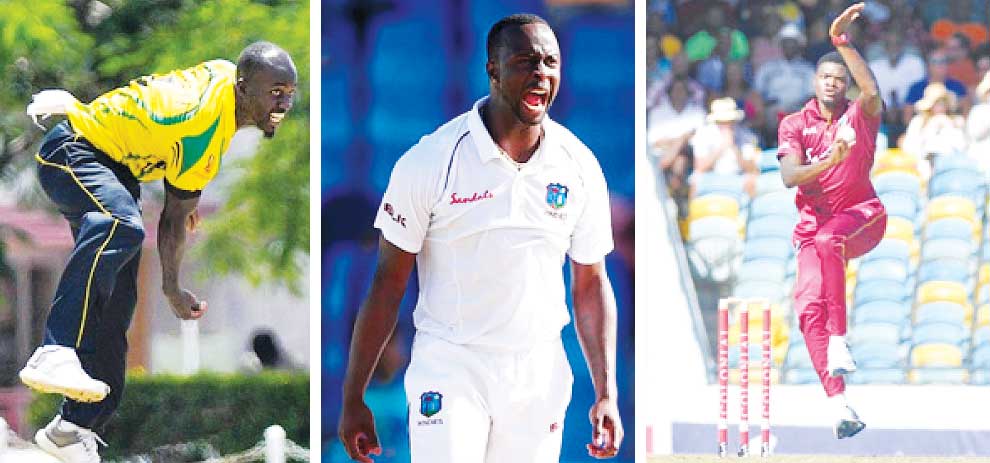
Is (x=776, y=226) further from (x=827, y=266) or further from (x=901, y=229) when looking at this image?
(x=901, y=229)

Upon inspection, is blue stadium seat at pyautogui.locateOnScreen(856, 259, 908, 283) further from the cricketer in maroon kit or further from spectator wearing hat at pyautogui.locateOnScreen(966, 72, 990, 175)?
spectator wearing hat at pyautogui.locateOnScreen(966, 72, 990, 175)

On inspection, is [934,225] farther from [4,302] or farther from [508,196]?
[4,302]

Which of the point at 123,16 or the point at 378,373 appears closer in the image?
the point at 378,373

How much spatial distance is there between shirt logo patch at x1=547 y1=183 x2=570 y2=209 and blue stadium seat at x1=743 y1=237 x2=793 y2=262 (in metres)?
1.37

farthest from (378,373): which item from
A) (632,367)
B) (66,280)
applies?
(66,280)

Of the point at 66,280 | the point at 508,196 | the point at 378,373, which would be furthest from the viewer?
the point at 66,280

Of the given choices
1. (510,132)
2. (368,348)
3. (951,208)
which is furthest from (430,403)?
(951,208)

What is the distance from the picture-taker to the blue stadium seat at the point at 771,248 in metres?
6.11

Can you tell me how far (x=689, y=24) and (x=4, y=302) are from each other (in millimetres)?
2804

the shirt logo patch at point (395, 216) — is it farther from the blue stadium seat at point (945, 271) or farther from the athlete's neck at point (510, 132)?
the blue stadium seat at point (945, 271)

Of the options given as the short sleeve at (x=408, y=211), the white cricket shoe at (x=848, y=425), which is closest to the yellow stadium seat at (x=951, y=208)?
the white cricket shoe at (x=848, y=425)

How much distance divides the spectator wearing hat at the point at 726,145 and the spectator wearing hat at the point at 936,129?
0.61 meters

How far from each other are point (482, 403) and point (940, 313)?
88.1 inches

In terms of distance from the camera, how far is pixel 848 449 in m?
6.02
